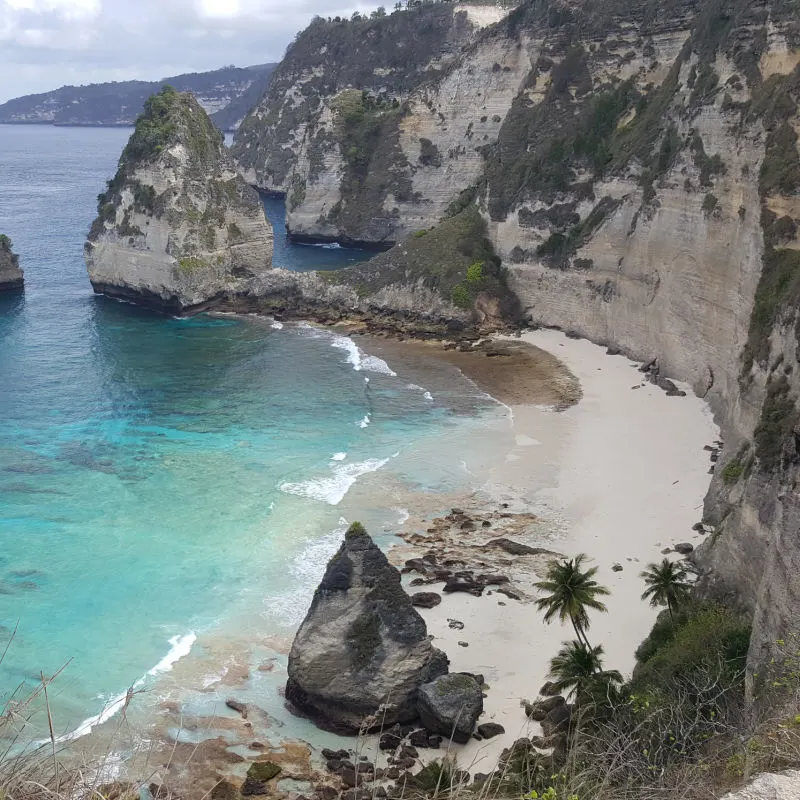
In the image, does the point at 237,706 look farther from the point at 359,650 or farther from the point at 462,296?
the point at 462,296

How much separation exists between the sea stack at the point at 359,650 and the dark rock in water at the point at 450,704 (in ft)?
2.06

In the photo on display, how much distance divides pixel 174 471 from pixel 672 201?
1276 inches

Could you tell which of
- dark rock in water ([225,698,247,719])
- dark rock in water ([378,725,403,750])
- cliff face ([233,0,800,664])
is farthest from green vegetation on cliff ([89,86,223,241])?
dark rock in water ([378,725,403,750])

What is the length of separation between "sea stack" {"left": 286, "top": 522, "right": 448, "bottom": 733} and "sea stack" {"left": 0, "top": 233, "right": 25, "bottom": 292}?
2566 inches

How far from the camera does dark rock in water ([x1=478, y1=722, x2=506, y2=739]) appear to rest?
25.0 m

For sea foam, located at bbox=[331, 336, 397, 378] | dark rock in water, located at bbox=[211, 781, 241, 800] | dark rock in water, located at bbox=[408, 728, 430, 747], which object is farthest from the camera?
sea foam, located at bbox=[331, 336, 397, 378]

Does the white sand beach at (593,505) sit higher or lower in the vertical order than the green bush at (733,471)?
lower

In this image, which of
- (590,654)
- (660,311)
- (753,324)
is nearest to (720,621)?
(590,654)

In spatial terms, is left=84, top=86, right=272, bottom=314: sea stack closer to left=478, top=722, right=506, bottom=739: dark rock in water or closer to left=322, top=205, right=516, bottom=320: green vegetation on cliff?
A: left=322, top=205, right=516, bottom=320: green vegetation on cliff

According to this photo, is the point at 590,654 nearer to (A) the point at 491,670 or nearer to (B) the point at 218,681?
(A) the point at 491,670

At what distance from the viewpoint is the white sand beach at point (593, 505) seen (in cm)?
2822

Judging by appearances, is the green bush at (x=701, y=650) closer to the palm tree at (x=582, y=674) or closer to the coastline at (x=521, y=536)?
the palm tree at (x=582, y=674)

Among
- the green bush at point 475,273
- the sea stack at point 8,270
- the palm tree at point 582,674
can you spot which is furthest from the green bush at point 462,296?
the palm tree at point 582,674

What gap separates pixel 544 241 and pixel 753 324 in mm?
29451
